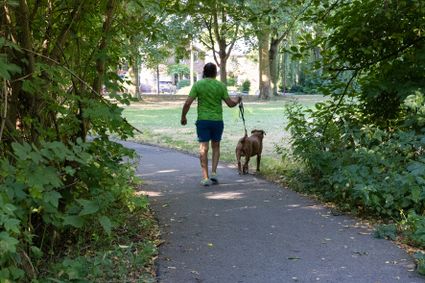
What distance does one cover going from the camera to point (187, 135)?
57.3 feet

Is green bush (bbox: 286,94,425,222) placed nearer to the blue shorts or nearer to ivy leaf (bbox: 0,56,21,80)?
the blue shorts

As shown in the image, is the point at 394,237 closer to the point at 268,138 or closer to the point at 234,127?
the point at 268,138

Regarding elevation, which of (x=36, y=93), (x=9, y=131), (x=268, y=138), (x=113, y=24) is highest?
(x=113, y=24)

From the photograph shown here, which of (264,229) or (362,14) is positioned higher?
(362,14)

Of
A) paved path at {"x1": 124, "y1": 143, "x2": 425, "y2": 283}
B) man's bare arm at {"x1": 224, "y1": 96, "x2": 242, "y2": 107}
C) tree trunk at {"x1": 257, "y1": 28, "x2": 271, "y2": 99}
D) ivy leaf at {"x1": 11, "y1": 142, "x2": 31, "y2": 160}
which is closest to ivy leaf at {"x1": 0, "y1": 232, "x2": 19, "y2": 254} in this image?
ivy leaf at {"x1": 11, "y1": 142, "x2": 31, "y2": 160}

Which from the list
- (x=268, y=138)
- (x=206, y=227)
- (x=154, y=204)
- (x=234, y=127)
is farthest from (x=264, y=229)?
(x=234, y=127)

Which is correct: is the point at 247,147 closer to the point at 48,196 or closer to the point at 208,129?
the point at 208,129

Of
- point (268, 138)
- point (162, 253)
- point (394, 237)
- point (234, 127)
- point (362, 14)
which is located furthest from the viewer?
point (234, 127)

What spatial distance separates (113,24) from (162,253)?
2.70 meters

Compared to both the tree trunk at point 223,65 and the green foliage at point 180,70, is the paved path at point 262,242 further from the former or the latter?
the green foliage at point 180,70

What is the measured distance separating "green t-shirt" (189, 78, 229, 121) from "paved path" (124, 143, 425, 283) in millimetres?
1195

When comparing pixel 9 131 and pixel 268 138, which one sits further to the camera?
pixel 268 138

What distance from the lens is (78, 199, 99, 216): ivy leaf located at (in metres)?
3.80

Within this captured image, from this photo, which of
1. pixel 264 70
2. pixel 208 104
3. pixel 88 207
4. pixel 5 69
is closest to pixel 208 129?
pixel 208 104
